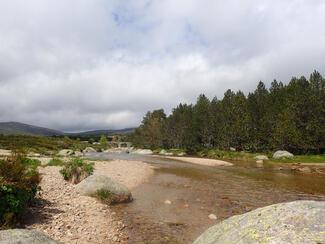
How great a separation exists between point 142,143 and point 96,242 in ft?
516

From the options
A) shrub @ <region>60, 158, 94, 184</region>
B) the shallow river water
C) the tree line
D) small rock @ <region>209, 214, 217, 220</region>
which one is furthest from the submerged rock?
the tree line

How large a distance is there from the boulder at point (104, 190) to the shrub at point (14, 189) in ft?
16.3

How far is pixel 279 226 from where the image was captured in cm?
665

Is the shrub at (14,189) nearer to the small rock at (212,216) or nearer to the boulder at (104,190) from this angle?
the boulder at (104,190)

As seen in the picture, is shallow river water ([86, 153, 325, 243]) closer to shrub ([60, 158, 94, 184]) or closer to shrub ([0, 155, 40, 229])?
shrub ([60, 158, 94, 184])

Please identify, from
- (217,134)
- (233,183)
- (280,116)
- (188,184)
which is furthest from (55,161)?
(217,134)

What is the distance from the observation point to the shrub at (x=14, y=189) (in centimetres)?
1198

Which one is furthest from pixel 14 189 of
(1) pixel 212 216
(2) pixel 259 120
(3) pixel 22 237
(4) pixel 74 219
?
(2) pixel 259 120

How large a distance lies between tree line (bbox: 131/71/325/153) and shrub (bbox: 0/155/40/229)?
231ft

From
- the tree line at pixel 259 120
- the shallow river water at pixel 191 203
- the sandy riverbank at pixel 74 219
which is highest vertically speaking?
the tree line at pixel 259 120

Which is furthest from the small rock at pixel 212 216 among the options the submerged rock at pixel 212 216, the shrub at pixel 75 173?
the shrub at pixel 75 173

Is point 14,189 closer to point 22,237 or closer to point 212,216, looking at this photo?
point 22,237

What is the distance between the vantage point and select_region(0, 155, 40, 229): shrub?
1198 cm

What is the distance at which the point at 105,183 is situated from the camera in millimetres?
20625
